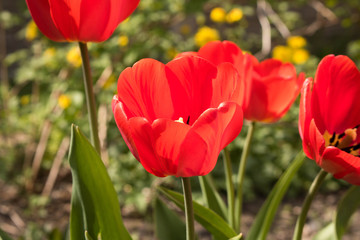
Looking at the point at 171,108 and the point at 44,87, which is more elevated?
the point at 171,108

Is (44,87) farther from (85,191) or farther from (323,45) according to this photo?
(323,45)

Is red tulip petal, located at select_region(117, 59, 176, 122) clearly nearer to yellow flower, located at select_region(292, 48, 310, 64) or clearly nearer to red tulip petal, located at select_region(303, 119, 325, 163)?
red tulip petal, located at select_region(303, 119, 325, 163)

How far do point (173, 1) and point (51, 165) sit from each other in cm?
123

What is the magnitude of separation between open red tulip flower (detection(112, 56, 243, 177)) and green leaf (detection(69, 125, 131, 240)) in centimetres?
9

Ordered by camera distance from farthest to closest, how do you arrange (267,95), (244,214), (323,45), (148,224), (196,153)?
(323,45) < (244,214) < (148,224) < (267,95) < (196,153)

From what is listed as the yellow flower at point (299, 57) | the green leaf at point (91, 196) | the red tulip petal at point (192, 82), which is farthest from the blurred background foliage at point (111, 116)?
the red tulip petal at point (192, 82)

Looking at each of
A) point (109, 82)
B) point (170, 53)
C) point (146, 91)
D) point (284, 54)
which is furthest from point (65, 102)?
point (146, 91)

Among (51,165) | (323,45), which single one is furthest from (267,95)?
(323,45)

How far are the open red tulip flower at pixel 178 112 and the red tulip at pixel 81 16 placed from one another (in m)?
0.11

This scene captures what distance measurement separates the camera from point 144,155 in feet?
1.55

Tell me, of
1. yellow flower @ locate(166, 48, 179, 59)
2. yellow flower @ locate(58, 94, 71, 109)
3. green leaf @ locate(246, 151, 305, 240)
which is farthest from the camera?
yellow flower @ locate(166, 48, 179, 59)

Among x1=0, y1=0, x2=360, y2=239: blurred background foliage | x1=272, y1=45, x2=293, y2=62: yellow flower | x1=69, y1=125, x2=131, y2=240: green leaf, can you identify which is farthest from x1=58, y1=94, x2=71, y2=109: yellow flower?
x1=69, y1=125, x2=131, y2=240: green leaf

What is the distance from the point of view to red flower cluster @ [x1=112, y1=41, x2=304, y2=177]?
455mm

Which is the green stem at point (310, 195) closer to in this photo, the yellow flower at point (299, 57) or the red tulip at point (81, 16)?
the red tulip at point (81, 16)
